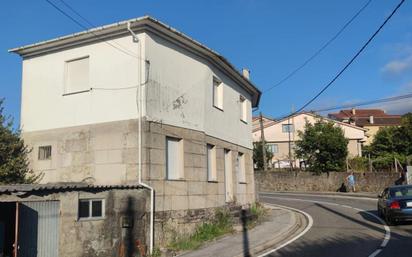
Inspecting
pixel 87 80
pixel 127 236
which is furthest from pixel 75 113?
pixel 127 236

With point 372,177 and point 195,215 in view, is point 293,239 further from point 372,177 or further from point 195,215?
point 372,177

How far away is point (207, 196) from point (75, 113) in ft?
18.4

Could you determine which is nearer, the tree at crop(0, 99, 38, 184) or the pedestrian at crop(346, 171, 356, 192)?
the tree at crop(0, 99, 38, 184)

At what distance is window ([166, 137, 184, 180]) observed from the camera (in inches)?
637

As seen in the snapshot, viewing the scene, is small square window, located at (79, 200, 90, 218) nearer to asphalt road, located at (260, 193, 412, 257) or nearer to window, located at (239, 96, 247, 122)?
asphalt road, located at (260, 193, 412, 257)

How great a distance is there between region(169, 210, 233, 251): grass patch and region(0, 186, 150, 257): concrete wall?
136cm

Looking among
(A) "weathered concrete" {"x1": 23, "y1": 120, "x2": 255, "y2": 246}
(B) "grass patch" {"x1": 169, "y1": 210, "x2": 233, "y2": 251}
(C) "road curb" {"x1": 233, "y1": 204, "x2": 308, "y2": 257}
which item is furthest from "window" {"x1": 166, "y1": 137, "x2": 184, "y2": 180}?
(C) "road curb" {"x1": 233, "y1": 204, "x2": 308, "y2": 257}

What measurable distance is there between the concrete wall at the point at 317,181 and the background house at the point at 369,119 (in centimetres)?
3582

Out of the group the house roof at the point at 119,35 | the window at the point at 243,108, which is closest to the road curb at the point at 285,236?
the window at the point at 243,108

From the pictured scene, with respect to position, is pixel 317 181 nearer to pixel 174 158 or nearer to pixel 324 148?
pixel 324 148

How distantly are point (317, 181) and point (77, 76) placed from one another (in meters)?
29.7

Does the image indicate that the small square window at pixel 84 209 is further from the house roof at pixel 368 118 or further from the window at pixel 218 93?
the house roof at pixel 368 118

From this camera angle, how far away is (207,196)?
18188 mm

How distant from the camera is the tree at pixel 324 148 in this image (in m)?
42.7
